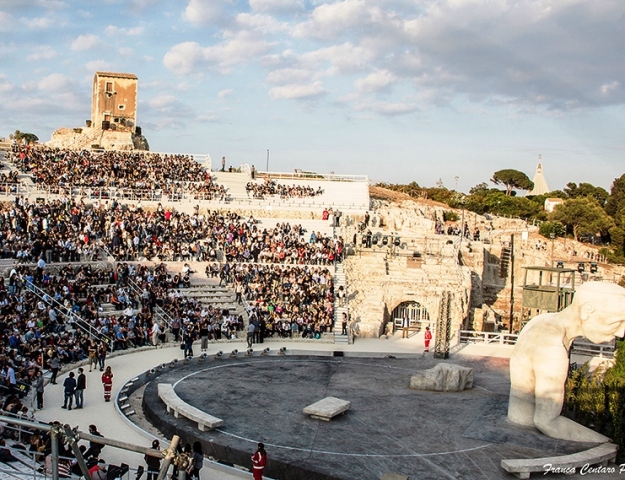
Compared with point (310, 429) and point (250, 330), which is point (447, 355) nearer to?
point (250, 330)

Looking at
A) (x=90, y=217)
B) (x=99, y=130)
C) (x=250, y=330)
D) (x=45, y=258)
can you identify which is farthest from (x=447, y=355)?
(x=99, y=130)

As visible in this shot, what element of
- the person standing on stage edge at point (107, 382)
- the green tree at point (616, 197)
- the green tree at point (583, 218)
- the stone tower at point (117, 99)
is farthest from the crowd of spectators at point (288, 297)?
the green tree at point (616, 197)

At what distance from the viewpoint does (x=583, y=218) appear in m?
70.0

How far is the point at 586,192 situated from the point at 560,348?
88.3m

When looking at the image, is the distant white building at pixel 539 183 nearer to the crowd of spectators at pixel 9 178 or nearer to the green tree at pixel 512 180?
the green tree at pixel 512 180

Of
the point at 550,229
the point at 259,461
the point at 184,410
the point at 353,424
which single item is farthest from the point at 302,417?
the point at 550,229

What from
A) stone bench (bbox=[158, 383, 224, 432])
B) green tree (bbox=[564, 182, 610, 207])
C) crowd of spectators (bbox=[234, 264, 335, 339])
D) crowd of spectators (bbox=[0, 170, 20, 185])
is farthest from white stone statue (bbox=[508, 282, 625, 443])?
green tree (bbox=[564, 182, 610, 207])

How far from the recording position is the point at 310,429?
16.3 metres

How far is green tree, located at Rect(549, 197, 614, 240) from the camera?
69.1 metres

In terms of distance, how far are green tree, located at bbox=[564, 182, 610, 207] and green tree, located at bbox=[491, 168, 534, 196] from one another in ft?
22.0

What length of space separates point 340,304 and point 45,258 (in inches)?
582

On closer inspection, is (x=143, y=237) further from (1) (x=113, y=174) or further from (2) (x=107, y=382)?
(2) (x=107, y=382)

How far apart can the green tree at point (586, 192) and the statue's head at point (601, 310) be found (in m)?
83.7

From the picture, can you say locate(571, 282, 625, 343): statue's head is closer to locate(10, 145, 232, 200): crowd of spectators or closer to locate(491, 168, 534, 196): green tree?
locate(10, 145, 232, 200): crowd of spectators
